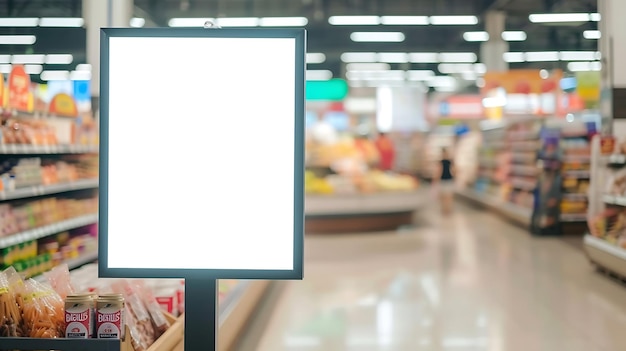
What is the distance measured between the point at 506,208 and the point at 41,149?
1034cm

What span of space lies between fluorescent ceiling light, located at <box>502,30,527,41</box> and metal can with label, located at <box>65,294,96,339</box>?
1503 centimetres

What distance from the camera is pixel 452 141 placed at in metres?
28.4

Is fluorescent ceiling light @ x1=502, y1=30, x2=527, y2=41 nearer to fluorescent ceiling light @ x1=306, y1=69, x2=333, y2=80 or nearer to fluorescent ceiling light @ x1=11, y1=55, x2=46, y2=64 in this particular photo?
fluorescent ceiling light @ x1=306, y1=69, x2=333, y2=80

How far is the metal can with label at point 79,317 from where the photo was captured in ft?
6.83

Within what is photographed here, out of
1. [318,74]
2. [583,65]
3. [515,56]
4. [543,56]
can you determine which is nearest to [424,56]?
[515,56]

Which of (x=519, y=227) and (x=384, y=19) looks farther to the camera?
(x=384, y=19)

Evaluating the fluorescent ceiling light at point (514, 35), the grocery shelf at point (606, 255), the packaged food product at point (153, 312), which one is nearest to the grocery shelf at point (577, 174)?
the grocery shelf at point (606, 255)

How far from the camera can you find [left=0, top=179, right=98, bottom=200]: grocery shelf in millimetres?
5375

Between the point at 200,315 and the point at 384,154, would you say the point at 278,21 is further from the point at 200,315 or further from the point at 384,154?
the point at 200,315

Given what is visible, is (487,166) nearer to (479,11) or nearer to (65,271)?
(479,11)

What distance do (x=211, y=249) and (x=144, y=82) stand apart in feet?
1.79

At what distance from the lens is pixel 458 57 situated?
20578mm

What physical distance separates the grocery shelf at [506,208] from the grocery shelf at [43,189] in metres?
7.93

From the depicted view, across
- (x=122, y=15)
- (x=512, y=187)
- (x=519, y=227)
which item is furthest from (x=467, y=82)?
(x=122, y=15)
